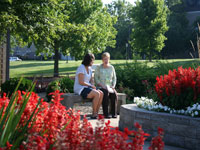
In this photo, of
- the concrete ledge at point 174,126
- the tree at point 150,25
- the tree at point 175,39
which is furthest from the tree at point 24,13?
the tree at point 175,39

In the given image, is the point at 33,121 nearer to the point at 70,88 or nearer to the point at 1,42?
the point at 70,88

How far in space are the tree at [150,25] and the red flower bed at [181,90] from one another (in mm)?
35120

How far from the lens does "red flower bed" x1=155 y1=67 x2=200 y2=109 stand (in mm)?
5445

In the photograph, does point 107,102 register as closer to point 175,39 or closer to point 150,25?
point 150,25

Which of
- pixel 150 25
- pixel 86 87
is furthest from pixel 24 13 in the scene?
pixel 150 25

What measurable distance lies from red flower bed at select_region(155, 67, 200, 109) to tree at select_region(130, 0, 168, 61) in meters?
35.1

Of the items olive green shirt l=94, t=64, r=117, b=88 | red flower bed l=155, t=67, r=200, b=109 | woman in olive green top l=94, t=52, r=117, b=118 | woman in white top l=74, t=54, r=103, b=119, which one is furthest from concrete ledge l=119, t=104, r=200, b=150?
olive green shirt l=94, t=64, r=117, b=88

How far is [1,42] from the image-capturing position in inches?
565

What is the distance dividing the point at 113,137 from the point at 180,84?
12.5ft

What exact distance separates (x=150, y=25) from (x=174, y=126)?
36.9 meters

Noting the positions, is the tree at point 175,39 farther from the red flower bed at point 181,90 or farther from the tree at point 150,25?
the red flower bed at point 181,90

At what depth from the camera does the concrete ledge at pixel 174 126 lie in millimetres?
4895

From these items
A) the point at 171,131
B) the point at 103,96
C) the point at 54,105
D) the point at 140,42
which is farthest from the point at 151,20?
the point at 54,105

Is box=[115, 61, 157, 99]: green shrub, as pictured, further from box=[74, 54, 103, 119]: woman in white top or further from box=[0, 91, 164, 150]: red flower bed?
box=[0, 91, 164, 150]: red flower bed
